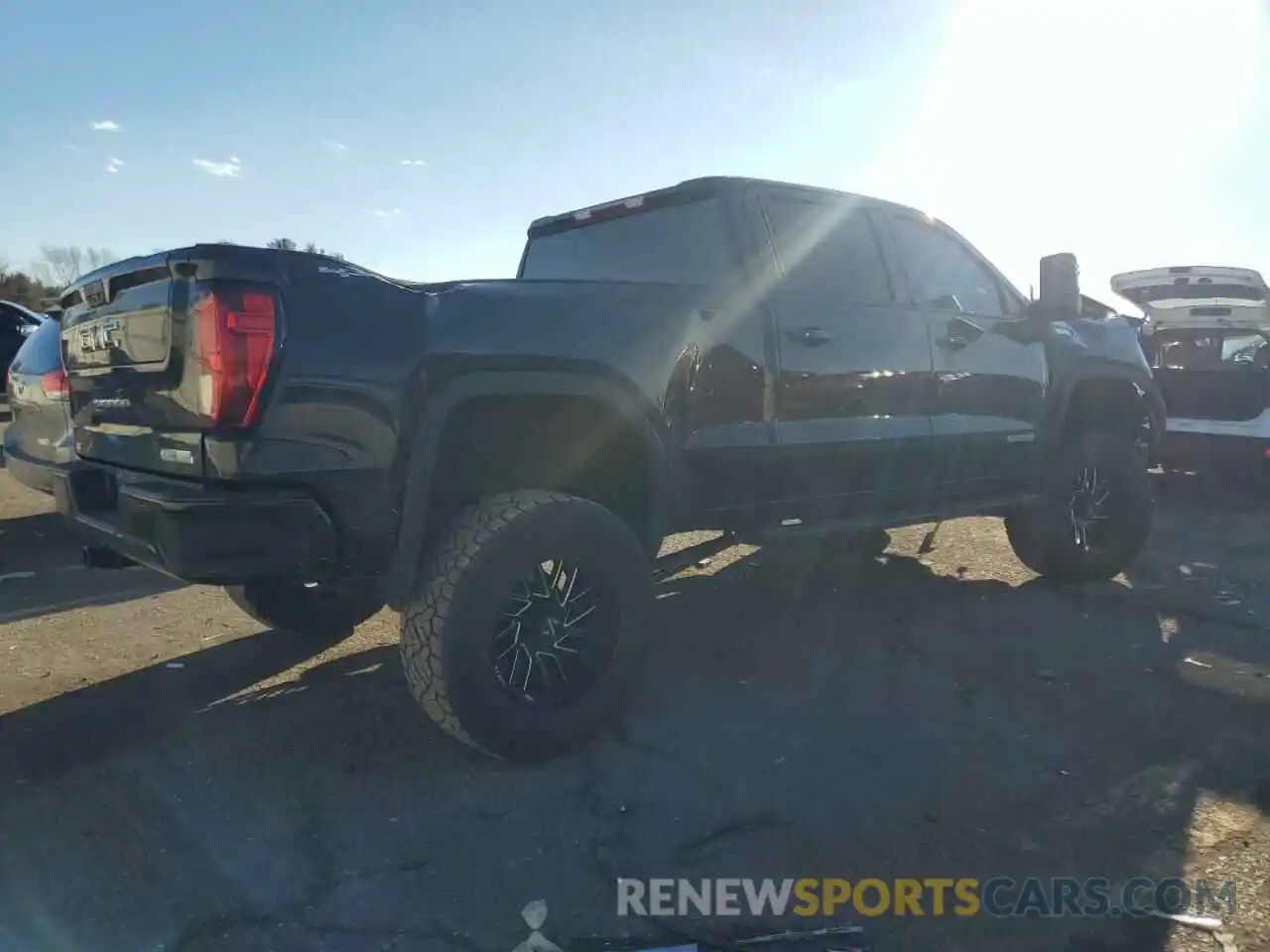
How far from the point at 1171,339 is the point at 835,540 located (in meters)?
4.01

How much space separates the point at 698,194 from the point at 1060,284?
79.7 inches

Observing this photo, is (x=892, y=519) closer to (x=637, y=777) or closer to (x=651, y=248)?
(x=651, y=248)

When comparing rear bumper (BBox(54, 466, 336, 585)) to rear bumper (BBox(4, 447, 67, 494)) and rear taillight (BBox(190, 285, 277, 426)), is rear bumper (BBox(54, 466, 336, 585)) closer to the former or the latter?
rear taillight (BBox(190, 285, 277, 426))

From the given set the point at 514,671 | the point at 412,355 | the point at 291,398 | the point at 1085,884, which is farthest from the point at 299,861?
the point at 1085,884

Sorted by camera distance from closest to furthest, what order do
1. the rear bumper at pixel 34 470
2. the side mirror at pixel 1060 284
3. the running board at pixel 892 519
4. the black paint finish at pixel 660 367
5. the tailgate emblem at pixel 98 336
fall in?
the black paint finish at pixel 660 367, the tailgate emblem at pixel 98 336, the rear bumper at pixel 34 470, the running board at pixel 892 519, the side mirror at pixel 1060 284

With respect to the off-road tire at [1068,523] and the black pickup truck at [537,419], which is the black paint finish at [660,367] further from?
the off-road tire at [1068,523]

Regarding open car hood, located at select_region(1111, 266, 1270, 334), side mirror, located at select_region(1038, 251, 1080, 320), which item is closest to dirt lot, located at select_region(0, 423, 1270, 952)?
side mirror, located at select_region(1038, 251, 1080, 320)

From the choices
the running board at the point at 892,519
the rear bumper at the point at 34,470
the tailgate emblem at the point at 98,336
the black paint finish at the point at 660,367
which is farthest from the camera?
the running board at the point at 892,519

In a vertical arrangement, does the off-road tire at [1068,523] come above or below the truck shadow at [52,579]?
above

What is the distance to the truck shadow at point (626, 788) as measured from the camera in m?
2.36

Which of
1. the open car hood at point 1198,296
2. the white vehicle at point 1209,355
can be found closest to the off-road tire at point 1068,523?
the white vehicle at point 1209,355

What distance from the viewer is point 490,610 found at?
117 inches

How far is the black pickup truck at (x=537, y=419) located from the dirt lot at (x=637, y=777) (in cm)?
39

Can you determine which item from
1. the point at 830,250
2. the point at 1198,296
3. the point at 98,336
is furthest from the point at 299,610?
the point at 1198,296
